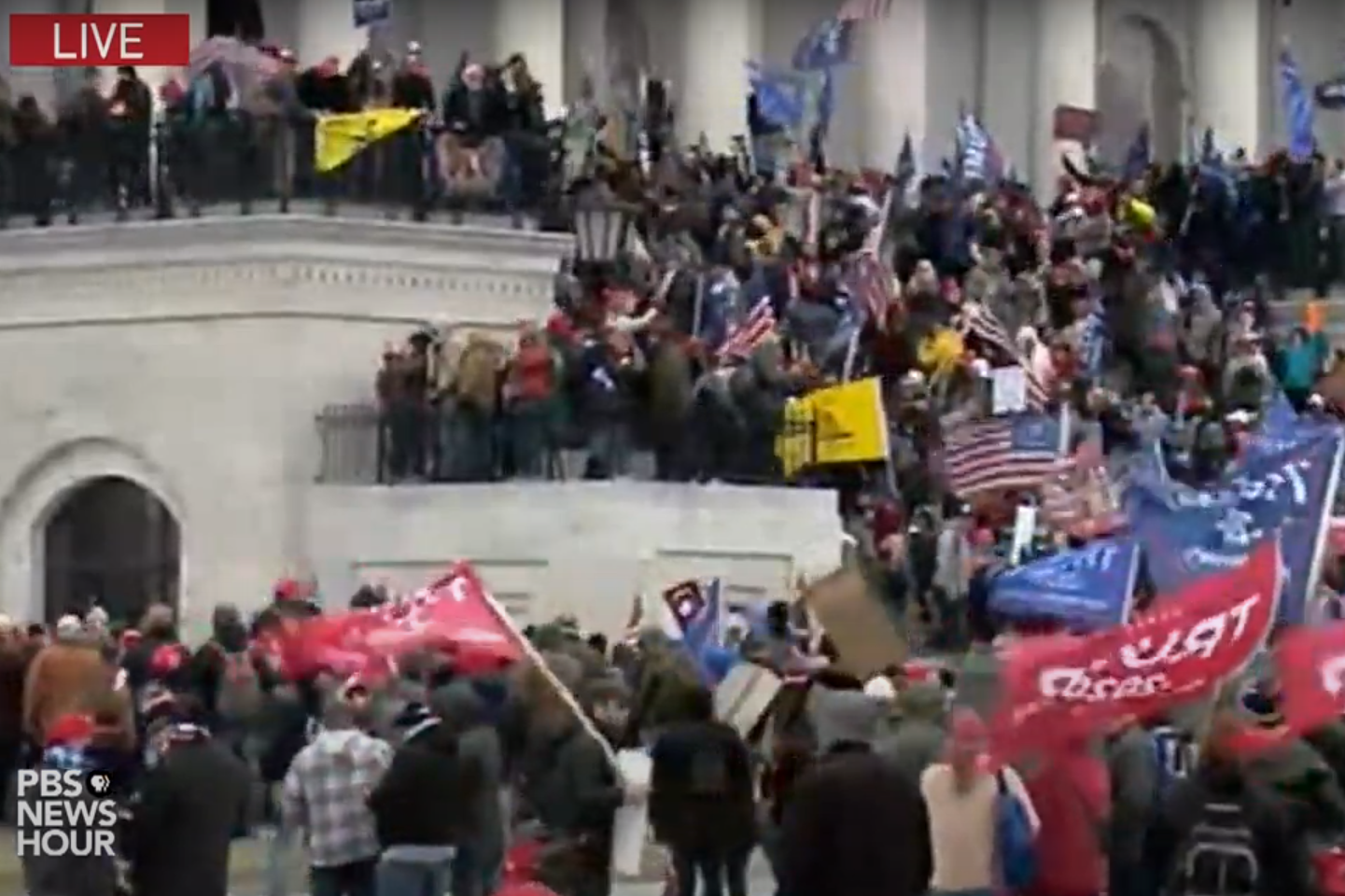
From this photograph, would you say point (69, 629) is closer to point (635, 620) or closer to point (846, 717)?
point (846, 717)

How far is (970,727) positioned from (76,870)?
4.11 m

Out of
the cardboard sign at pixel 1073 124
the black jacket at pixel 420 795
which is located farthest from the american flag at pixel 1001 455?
the black jacket at pixel 420 795

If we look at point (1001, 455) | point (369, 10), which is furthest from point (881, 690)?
point (369, 10)

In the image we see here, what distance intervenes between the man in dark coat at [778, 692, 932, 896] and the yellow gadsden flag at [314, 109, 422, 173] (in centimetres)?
1880

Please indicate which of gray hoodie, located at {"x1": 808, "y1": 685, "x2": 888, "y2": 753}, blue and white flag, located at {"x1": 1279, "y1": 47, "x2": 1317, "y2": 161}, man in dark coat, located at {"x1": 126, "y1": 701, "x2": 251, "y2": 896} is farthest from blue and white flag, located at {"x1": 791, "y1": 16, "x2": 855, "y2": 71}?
man in dark coat, located at {"x1": 126, "y1": 701, "x2": 251, "y2": 896}

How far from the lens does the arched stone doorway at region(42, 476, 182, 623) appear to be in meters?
34.6

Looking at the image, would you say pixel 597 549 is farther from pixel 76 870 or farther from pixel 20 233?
pixel 76 870

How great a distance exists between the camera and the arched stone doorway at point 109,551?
34625mm

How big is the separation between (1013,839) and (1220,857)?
5.80 ft

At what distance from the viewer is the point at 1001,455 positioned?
108 ft

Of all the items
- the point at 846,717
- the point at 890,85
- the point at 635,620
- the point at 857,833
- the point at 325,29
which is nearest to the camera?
the point at 857,833

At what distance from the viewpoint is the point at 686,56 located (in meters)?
49.2

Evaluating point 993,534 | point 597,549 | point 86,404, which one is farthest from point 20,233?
point 993,534

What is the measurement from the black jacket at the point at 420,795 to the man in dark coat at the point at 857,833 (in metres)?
2.42
